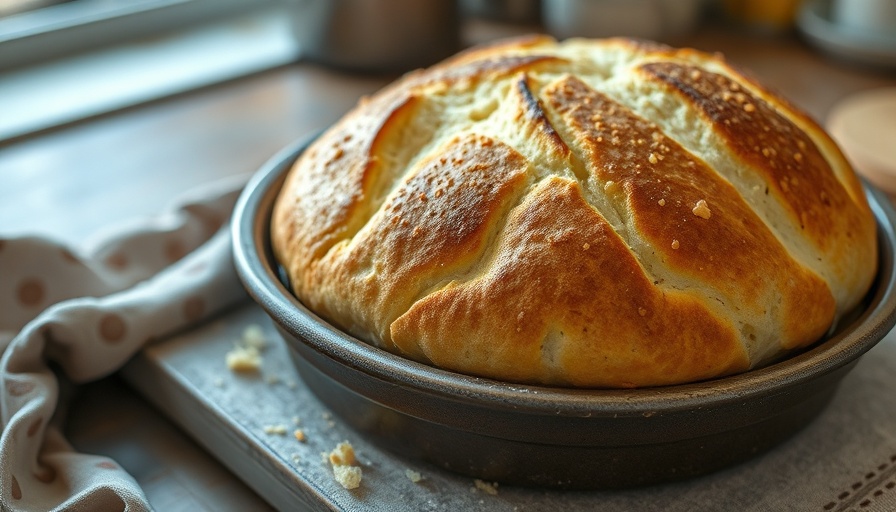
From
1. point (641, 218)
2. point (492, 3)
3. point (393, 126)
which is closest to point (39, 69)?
point (492, 3)

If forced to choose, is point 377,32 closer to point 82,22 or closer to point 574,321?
point 82,22

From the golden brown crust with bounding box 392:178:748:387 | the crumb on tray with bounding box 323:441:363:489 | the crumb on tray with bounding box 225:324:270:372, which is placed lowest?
the crumb on tray with bounding box 225:324:270:372

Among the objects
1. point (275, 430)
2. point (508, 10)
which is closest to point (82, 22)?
point (508, 10)

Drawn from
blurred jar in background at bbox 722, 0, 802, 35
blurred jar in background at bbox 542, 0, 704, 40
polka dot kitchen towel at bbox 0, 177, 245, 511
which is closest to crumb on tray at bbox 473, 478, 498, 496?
polka dot kitchen towel at bbox 0, 177, 245, 511

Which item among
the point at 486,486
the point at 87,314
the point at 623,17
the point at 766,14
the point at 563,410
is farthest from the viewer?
the point at 766,14

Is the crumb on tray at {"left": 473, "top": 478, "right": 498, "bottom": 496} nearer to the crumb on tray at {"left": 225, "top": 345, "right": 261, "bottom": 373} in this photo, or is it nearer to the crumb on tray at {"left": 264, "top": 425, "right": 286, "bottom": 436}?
the crumb on tray at {"left": 264, "top": 425, "right": 286, "bottom": 436}

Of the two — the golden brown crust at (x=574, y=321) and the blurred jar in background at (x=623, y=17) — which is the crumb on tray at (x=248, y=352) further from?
the blurred jar in background at (x=623, y=17)
